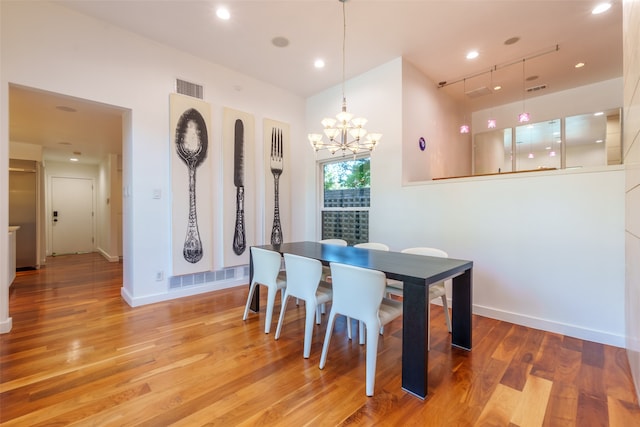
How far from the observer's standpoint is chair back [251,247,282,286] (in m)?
2.74

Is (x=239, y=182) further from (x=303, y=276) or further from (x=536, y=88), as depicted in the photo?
(x=536, y=88)

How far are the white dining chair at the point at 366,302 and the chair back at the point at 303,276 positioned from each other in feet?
0.92

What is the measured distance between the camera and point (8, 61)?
8.75 ft

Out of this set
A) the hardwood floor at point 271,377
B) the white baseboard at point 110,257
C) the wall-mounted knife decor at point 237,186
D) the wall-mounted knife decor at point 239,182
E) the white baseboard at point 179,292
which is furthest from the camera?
the white baseboard at point 110,257

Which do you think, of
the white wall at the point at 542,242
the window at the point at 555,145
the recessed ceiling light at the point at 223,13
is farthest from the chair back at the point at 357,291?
the window at the point at 555,145

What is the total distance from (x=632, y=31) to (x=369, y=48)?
2.57 metres

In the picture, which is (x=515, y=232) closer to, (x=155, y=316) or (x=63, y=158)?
(x=155, y=316)

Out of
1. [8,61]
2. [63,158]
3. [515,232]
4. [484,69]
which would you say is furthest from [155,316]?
[63,158]

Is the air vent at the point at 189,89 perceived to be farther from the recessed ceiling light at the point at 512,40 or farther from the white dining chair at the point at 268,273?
the recessed ceiling light at the point at 512,40

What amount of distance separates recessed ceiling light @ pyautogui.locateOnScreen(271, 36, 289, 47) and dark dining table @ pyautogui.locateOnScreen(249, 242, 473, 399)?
106 inches

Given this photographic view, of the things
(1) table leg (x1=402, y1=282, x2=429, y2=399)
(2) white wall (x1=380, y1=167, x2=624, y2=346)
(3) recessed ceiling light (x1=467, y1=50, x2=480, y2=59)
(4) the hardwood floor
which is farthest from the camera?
(3) recessed ceiling light (x1=467, y1=50, x2=480, y2=59)

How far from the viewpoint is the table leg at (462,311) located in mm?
2400

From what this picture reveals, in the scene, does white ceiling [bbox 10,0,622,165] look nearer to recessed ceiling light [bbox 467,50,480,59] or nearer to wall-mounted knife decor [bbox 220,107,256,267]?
recessed ceiling light [bbox 467,50,480,59]

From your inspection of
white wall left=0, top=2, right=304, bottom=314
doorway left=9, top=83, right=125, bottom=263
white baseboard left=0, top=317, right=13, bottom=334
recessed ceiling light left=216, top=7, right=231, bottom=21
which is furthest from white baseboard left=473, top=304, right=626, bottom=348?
doorway left=9, top=83, right=125, bottom=263
